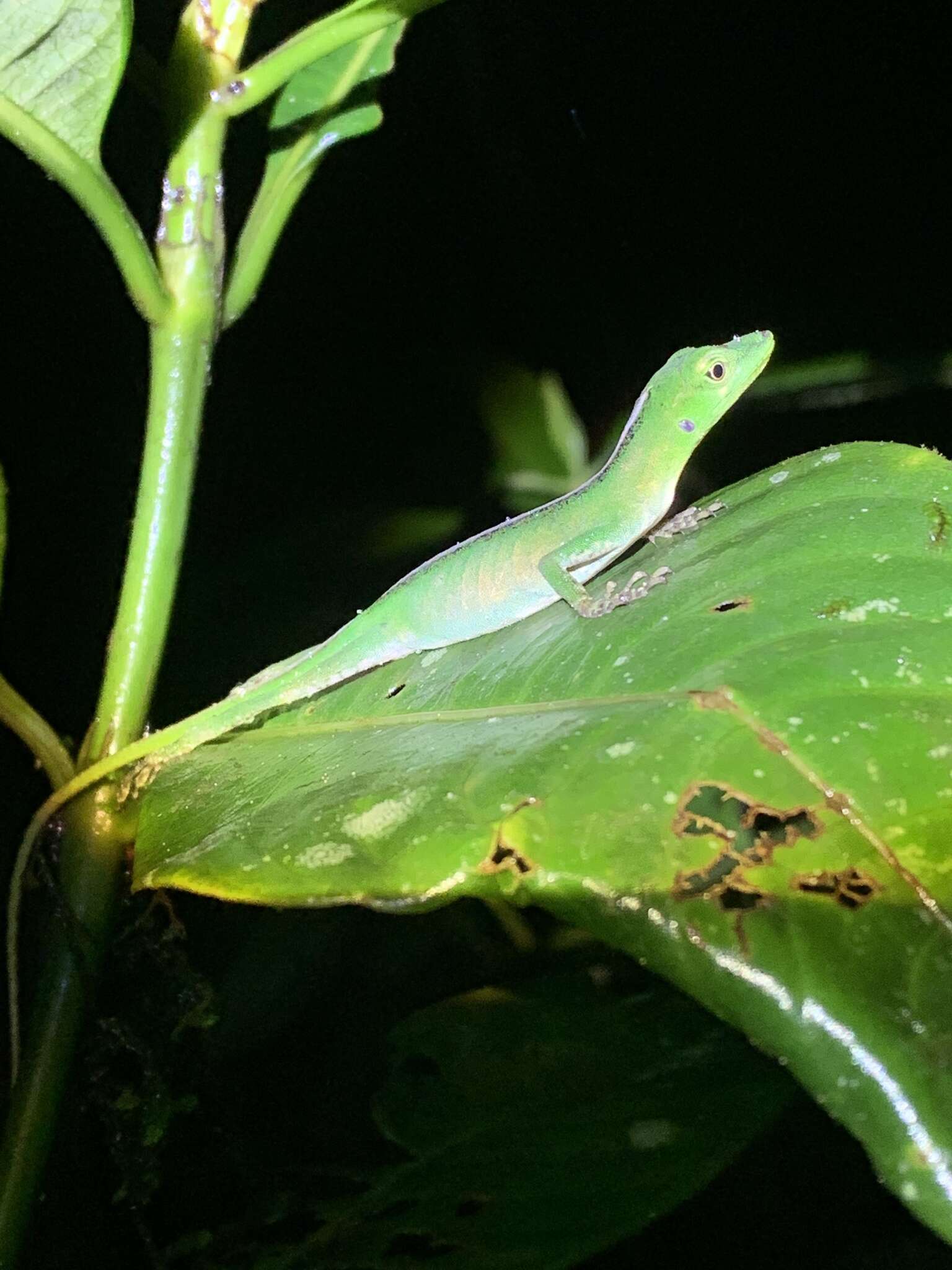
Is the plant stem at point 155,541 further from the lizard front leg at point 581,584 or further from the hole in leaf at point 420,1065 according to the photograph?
the hole in leaf at point 420,1065

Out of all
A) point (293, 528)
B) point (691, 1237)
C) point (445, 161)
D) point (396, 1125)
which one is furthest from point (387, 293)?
point (691, 1237)

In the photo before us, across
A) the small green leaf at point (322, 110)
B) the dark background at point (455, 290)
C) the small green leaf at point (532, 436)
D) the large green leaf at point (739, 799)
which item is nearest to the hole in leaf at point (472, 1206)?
the dark background at point (455, 290)

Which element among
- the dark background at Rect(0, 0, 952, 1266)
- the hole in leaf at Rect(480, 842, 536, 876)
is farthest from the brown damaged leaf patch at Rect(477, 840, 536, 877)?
the dark background at Rect(0, 0, 952, 1266)

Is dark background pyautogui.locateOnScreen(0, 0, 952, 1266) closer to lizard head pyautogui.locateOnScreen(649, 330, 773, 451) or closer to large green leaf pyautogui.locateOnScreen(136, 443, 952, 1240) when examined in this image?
lizard head pyautogui.locateOnScreen(649, 330, 773, 451)

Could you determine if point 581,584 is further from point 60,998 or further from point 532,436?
point 532,436

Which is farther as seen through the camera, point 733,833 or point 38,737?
point 38,737

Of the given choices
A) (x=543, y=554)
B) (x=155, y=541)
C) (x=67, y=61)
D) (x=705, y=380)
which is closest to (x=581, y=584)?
(x=543, y=554)
